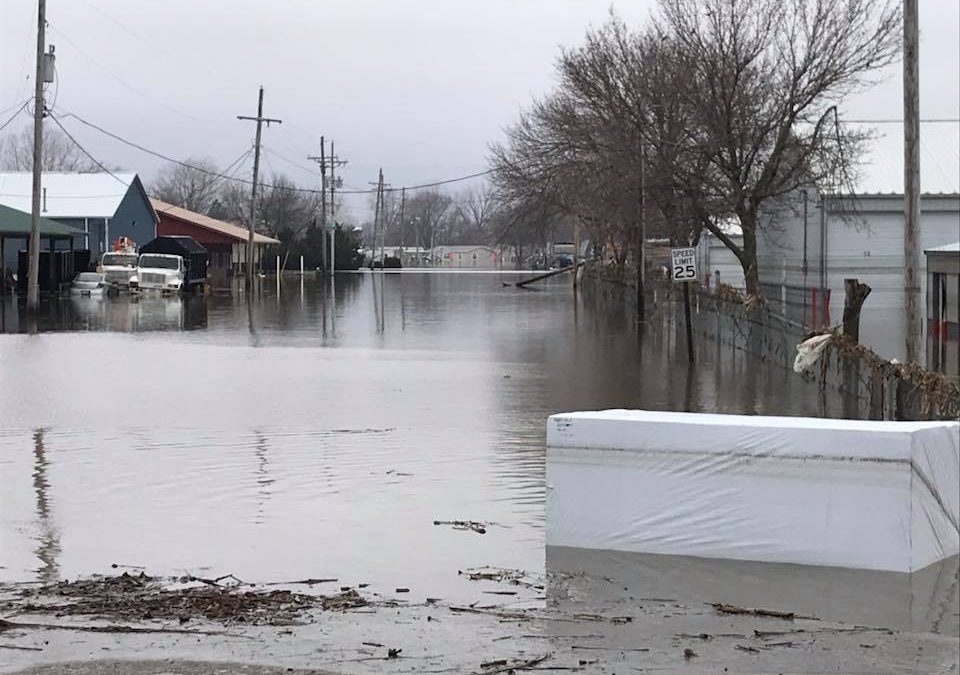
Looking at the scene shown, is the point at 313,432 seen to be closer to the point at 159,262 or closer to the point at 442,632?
the point at 442,632

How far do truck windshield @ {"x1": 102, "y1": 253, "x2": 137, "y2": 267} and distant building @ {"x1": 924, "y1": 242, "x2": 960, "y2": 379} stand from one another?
44.2 m

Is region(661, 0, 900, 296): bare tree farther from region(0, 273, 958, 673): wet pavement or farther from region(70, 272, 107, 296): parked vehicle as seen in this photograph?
region(70, 272, 107, 296): parked vehicle

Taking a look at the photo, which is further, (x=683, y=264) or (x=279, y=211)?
(x=279, y=211)

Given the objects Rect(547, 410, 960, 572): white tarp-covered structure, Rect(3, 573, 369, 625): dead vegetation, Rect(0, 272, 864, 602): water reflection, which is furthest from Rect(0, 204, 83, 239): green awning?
Rect(547, 410, 960, 572): white tarp-covered structure

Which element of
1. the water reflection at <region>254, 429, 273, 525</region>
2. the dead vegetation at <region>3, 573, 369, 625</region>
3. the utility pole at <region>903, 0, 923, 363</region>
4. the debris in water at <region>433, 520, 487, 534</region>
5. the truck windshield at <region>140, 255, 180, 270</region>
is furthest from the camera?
the truck windshield at <region>140, 255, 180, 270</region>

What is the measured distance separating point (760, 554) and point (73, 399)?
1288cm

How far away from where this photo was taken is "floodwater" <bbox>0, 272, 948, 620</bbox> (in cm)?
988

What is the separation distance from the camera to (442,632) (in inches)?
293

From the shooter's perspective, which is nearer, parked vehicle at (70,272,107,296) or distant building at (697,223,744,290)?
parked vehicle at (70,272,107,296)

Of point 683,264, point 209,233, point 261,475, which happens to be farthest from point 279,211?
point 261,475

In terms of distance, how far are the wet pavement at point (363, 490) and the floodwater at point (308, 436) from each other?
4 centimetres

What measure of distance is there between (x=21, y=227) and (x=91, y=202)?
84.6 ft

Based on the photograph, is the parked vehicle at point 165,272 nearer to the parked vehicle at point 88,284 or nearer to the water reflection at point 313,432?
the parked vehicle at point 88,284

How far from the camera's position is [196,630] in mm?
7316
